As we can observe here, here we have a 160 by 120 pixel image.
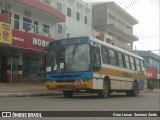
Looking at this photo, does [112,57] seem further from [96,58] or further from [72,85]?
[72,85]

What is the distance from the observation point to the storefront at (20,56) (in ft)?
94.9

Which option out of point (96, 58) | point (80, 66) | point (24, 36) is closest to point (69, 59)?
point (80, 66)

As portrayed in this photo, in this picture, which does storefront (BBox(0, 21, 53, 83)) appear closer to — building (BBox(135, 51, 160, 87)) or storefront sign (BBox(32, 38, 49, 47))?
storefront sign (BBox(32, 38, 49, 47))

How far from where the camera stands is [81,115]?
1052cm

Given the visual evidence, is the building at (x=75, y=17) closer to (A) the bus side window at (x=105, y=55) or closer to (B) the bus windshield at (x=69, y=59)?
(A) the bus side window at (x=105, y=55)

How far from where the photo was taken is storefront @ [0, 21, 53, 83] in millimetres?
28938

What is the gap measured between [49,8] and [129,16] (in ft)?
138

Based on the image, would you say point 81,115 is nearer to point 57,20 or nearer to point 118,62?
point 118,62

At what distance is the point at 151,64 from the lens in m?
86.8

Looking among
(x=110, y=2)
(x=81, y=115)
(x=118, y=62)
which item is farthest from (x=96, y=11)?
(x=81, y=115)

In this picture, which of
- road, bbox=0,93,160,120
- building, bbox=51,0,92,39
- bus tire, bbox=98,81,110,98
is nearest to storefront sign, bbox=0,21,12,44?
bus tire, bbox=98,81,110,98

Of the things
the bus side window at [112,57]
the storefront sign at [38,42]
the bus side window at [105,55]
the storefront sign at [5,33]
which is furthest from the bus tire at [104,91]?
the storefront sign at [38,42]

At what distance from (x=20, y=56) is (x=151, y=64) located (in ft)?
192

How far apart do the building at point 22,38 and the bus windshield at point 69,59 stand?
795 cm
